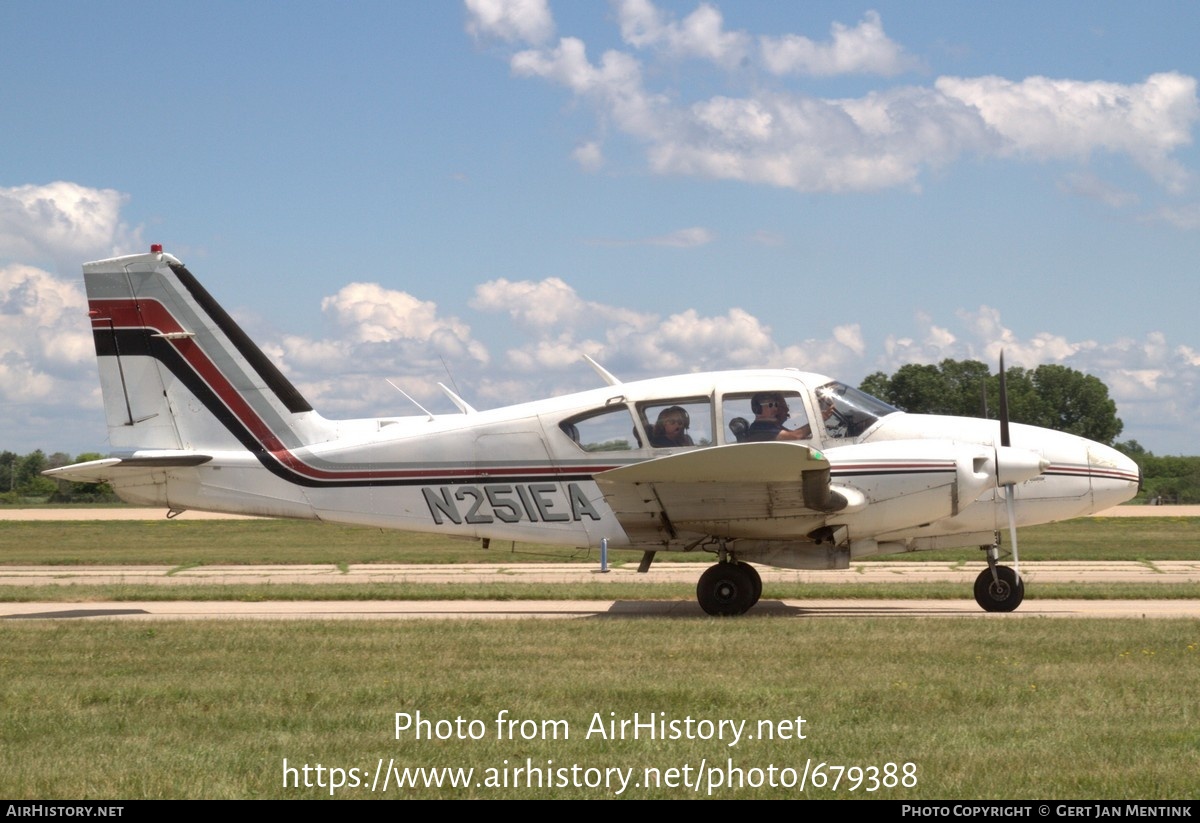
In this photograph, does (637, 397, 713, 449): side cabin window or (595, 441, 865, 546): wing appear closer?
(595, 441, 865, 546): wing

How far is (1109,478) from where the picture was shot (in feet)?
44.5

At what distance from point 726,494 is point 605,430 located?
1626mm

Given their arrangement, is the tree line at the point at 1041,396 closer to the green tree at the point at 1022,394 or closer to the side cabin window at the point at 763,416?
the green tree at the point at 1022,394

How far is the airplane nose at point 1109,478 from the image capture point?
13.6 meters

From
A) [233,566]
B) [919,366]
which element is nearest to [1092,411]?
[919,366]

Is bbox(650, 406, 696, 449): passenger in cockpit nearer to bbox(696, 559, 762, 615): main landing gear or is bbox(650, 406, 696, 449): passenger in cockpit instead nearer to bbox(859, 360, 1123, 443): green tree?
bbox(696, 559, 762, 615): main landing gear

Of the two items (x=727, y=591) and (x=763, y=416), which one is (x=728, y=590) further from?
(x=763, y=416)

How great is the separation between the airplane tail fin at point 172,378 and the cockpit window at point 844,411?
6.08 m

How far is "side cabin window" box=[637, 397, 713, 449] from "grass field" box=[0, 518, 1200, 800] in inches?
78.4

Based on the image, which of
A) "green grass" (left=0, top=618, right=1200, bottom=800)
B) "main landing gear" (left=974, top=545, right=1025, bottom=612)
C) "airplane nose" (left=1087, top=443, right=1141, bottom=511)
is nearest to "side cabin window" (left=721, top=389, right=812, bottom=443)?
"green grass" (left=0, top=618, right=1200, bottom=800)

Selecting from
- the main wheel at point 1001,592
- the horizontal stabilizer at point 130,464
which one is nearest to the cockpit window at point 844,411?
A: the main wheel at point 1001,592

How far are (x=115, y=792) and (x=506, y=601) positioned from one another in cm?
1072

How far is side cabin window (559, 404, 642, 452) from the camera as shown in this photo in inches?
532

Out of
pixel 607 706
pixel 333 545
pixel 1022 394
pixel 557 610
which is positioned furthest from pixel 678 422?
pixel 1022 394
